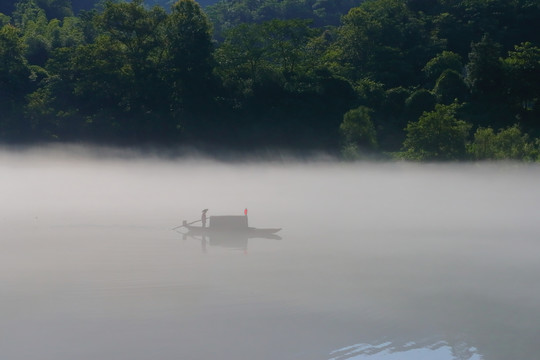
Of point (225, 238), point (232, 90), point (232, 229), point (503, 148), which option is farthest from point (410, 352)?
point (232, 90)

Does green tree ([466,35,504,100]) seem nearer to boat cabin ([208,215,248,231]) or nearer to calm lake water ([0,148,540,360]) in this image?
calm lake water ([0,148,540,360])

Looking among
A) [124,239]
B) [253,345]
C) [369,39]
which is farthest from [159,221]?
[369,39]

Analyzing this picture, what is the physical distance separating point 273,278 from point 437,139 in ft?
90.6

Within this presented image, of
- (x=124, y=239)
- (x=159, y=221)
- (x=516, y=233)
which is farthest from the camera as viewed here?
(x=159, y=221)

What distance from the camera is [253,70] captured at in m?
59.0

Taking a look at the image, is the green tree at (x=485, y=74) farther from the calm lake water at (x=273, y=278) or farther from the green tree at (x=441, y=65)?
the calm lake water at (x=273, y=278)

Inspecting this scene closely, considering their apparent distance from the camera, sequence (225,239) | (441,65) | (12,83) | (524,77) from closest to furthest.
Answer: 1. (225,239)
2. (524,77)
3. (12,83)
4. (441,65)

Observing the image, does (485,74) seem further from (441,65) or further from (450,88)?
(441,65)

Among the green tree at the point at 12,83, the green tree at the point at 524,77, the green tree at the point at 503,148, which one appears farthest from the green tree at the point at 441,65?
the green tree at the point at 12,83

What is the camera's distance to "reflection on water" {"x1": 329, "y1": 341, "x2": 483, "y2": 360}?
13.2 m

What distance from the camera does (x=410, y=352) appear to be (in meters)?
13.5

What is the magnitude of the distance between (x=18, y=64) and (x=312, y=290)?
4794cm

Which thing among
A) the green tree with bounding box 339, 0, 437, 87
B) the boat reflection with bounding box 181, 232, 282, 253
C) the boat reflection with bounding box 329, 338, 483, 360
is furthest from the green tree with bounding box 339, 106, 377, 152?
the boat reflection with bounding box 329, 338, 483, 360

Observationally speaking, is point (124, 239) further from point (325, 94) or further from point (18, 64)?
point (18, 64)
